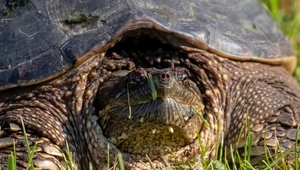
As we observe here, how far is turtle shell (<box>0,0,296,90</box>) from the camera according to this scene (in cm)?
390

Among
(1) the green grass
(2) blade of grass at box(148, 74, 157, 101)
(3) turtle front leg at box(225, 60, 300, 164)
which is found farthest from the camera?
(1) the green grass

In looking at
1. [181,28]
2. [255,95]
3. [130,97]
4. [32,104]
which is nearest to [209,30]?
[181,28]

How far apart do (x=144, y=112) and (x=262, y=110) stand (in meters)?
0.82

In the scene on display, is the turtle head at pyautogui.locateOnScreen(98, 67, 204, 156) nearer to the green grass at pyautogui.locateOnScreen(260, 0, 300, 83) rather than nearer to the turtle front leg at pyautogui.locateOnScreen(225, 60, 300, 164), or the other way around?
the turtle front leg at pyautogui.locateOnScreen(225, 60, 300, 164)

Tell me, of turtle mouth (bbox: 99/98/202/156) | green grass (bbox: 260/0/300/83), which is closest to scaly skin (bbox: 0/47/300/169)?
turtle mouth (bbox: 99/98/202/156)

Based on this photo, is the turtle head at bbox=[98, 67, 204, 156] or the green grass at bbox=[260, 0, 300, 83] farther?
the green grass at bbox=[260, 0, 300, 83]

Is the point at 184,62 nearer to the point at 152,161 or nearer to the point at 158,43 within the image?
the point at 158,43

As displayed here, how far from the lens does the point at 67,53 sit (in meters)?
3.89

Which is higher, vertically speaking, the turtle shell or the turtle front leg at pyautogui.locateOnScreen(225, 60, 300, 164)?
the turtle shell

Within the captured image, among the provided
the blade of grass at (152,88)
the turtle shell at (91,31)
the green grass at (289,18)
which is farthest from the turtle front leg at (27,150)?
the green grass at (289,18)

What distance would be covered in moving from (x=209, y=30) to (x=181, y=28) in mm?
190

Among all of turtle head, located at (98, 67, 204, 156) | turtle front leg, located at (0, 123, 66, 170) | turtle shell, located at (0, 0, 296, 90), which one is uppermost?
turtle shell, located at (0, 0, 296, 90)

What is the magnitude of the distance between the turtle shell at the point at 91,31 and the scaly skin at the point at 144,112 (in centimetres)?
10

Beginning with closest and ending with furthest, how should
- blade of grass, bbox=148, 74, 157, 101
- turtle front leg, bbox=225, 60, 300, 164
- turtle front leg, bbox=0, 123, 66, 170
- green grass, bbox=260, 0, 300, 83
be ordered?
blade of grass, bbox=148, 74, 157, 101 → turtle front leg, bbox=0, 123, 66, 170 → turtle front leg, bbox=225, 60, 300, 164 → green grass, bbox=260, 0, 300, 83
